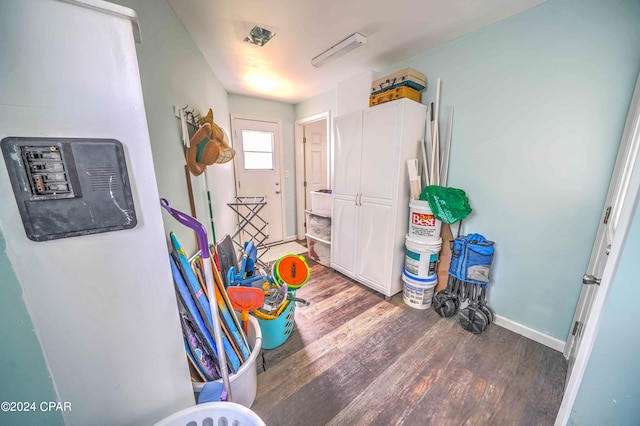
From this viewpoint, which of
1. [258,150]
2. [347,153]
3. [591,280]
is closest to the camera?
[591,280]

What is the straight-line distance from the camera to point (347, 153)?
244 centimetres

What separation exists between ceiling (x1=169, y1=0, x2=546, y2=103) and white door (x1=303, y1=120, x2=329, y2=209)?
4.95 ft

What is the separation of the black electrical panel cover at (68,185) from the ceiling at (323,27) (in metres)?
1.58

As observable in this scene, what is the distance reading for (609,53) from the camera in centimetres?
134

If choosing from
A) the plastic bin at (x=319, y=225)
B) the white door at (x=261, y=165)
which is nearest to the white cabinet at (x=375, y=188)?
the plastic bin at (x=319, y=225)

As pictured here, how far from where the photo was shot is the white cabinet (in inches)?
79.9

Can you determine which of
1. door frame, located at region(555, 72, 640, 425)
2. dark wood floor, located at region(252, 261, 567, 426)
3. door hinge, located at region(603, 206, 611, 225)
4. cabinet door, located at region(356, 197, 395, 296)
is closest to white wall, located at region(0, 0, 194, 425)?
dark wood floor, located at region(252, 261, 567, 426)

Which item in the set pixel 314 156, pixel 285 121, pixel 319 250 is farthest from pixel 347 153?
pixel 285 121

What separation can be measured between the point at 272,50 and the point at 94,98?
6.50 feet

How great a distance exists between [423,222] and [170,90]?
2.23 meters

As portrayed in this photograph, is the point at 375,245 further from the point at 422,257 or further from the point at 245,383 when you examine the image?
the point at 245,383

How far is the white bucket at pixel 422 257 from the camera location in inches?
79.8

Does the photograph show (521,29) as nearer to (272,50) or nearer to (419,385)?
(272,50)

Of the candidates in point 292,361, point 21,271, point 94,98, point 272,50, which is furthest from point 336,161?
point 21,271
